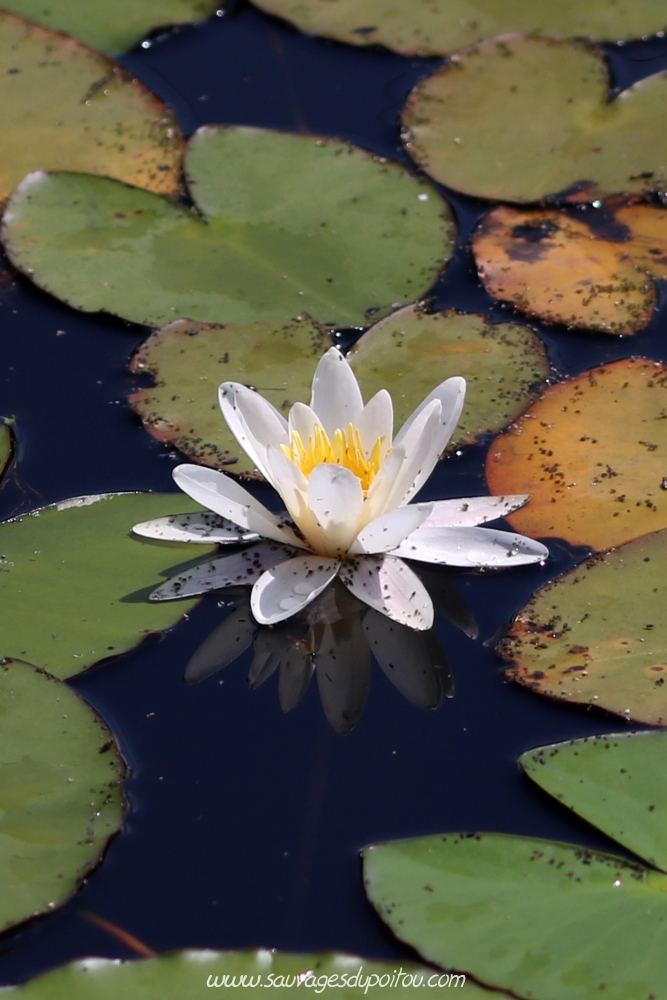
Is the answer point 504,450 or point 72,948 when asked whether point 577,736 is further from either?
point 72,948

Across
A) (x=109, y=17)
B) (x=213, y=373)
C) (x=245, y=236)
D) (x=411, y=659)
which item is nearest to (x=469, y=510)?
(x=411, y=659)

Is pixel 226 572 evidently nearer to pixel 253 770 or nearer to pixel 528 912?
pixel 253 770

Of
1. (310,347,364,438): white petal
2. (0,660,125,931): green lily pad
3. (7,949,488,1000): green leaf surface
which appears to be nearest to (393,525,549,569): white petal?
(310,347,364,438): white petal

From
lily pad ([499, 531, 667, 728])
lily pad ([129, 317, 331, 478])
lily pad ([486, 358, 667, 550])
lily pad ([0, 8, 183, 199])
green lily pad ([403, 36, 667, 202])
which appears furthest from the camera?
lily pad ([0, 8, 183, 199])

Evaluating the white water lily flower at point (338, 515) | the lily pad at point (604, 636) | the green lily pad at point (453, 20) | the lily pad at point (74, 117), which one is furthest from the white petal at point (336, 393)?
the green lily pad at point (453, 20)

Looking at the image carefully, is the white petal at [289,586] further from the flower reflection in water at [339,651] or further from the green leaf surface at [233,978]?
the green leaf surface at [233,978]

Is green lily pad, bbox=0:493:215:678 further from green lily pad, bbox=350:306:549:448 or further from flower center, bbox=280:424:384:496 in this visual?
green lily pad, bbox=350:306:549:448
